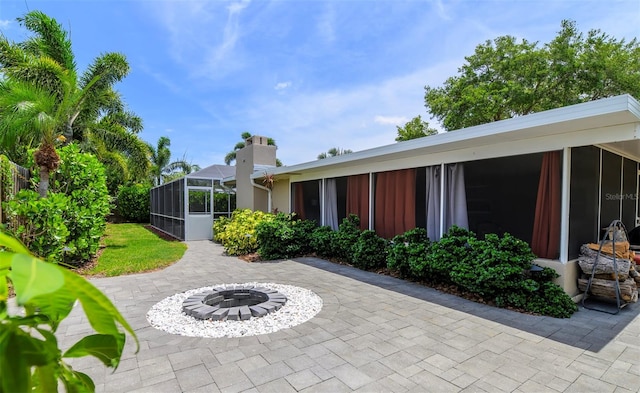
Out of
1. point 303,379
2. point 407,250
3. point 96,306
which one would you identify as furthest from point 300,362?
point 407,250

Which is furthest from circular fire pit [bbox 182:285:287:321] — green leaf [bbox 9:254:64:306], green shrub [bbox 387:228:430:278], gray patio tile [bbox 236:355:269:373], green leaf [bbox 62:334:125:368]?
green leaf [bbox 9:254:64:306]

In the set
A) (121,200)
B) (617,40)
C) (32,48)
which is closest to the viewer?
(32,48)

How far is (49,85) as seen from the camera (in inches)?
392

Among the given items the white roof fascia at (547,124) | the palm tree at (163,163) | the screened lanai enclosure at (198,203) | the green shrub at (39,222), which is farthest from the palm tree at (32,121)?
the palm tree at (163,163)

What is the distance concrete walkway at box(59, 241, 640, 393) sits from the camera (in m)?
2.94

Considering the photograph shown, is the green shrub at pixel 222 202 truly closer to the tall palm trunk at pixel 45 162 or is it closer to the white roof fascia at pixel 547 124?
the tall palm trunk at pixel 45 162

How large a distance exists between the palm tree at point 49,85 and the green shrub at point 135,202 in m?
9.64

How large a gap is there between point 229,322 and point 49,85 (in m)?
10.7

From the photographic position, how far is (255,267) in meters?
7.99

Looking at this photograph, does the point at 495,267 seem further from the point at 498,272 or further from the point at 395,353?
the point at 395,353

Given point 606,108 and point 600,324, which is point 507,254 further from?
point 606,108

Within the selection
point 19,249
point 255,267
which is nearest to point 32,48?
point 255,267

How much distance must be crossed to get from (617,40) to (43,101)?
878 inches

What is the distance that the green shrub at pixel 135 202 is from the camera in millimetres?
22547
